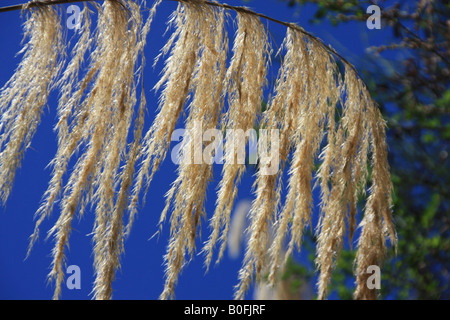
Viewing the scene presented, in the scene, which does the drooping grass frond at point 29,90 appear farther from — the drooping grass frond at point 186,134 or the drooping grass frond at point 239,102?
the drooping grass frond at point 239,102

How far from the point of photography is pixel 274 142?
158 centimetres

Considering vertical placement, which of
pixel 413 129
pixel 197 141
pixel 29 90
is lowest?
pixel 197 141

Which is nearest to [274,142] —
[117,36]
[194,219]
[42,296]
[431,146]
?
[194,219]

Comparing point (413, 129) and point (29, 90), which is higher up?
point (413, 129)

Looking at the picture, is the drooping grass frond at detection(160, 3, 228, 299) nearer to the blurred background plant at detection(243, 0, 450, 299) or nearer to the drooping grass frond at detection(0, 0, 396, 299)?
the drooping grass frond at detection(0, 0, 396, 299)

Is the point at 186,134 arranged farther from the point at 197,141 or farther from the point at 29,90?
the point at 29,90

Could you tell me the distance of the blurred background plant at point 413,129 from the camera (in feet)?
11.2

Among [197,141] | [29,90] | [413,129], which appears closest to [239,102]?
[197,141]

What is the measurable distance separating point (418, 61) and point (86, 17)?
262 centimetres

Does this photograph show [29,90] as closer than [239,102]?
Yes

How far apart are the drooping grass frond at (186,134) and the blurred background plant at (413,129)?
1.90 m

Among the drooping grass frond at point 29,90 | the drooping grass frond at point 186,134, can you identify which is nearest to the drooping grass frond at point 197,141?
the drooping grass frond at point 186,134

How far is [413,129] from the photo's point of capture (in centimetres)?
355

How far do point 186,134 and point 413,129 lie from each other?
2465mm
